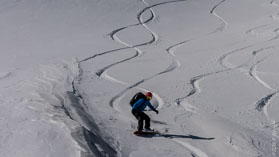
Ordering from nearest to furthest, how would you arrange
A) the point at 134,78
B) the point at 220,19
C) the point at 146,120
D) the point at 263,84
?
the point at 146,120
the point at 263,84
the point at 134,78
the point at 220,19

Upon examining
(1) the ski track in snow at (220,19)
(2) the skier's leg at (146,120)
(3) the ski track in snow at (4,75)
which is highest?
(1) the ski track in snow at (220,19)

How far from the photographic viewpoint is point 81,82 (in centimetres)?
1500

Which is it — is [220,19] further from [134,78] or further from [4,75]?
[4,75]

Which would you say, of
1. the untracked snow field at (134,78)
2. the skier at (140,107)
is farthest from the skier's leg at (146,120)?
the untracked snow field at (134,78)

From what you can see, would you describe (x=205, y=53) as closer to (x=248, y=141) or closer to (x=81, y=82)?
(x=81, y=82)

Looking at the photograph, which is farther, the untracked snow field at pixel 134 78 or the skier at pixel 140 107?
the skier at pixel 140 107

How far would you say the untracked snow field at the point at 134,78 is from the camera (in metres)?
9.36

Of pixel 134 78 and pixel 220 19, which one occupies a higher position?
pixel 220 19

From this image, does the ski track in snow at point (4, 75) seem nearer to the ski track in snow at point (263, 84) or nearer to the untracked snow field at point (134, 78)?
the untracked snow field at point (134, 78)

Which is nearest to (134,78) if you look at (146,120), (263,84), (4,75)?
(263,84)

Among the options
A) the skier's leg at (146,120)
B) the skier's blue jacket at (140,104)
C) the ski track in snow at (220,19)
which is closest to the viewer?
the skier's blue jacket at (140,104)

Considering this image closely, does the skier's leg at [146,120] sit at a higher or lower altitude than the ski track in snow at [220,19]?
lower

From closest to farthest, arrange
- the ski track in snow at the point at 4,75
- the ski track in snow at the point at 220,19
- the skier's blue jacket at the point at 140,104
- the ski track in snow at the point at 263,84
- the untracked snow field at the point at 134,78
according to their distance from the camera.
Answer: the untracked snow field at the point at 134,78 → the skier's blue jacket at the point at 140,104 → the ski track in snow at the point at 263,84 → the ski track in snow at the point at 4,75 → the ski track in snow at the point at 220,19

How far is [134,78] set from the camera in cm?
1567
